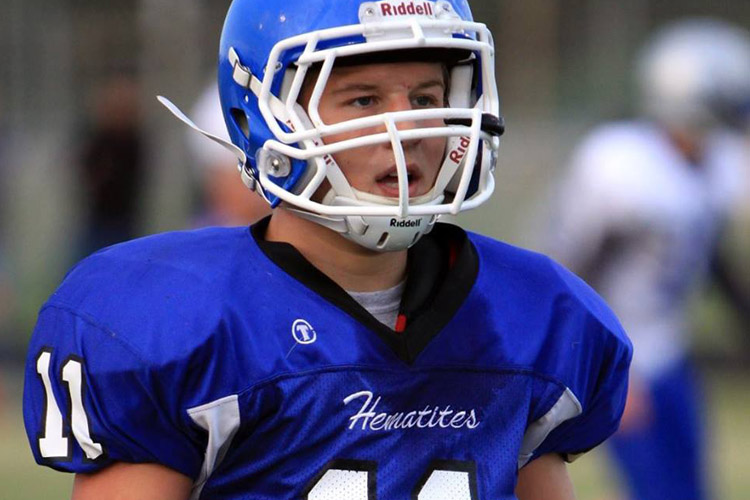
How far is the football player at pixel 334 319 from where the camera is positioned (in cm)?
217

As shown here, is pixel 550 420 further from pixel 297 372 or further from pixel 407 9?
pixel 407 9

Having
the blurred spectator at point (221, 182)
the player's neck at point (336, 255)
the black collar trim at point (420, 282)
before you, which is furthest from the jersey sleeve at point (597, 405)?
the blurred spectator at point (221, 182)

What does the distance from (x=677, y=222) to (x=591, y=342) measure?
3.07 meters

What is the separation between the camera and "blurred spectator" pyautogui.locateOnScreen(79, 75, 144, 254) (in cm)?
892

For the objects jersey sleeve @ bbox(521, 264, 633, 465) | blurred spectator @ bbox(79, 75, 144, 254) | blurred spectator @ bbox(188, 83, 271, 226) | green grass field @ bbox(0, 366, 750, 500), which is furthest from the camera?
blurred spectator @ bbox(79, 75, 144, 254)

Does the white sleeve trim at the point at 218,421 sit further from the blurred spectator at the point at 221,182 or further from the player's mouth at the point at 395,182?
the blurred spectator at the point at 221,182

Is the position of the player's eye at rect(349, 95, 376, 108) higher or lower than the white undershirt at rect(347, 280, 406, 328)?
higher

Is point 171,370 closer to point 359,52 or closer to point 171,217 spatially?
point 359,52

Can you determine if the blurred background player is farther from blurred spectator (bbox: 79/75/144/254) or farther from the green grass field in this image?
blurred spectator (bbox: 79/75/144/254)

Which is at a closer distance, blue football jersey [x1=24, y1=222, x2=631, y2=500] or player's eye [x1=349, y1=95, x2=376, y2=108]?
blue football jersey [x1=24, y1=222, x2=631, y2=500]

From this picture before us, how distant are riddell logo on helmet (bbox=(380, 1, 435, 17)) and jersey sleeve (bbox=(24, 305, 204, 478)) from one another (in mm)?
619

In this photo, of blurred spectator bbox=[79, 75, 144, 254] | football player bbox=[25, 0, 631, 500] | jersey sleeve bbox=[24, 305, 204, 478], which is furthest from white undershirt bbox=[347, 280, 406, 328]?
blurred spectator bbox=[79, 75, 144, 254]

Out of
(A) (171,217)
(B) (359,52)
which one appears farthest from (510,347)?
(A) (171,217)

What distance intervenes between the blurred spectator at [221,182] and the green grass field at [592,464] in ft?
5.60
